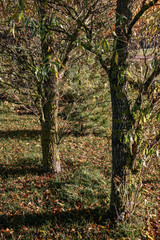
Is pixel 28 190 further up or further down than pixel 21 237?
further up

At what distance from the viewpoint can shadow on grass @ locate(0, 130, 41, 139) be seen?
8114mm

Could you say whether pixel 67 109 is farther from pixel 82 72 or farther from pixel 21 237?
pixel 21 237

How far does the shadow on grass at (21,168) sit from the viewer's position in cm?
523

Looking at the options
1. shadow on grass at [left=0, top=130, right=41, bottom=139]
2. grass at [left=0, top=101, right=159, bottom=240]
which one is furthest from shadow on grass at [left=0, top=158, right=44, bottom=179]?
shadow on grass at [left=0, top=130, right=41, bottom=139]

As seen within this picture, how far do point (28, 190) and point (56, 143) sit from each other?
4.11 feet

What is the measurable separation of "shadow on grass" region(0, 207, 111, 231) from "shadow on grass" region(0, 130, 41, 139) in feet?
15.4

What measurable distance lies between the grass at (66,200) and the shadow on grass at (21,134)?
1238mm

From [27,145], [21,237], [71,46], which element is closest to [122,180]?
[21,237]

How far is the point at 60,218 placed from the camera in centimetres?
363

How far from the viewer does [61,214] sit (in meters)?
3.71

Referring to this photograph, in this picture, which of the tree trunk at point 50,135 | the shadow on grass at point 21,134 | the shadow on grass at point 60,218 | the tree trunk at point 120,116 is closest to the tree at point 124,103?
the tree trunk at point 120,116

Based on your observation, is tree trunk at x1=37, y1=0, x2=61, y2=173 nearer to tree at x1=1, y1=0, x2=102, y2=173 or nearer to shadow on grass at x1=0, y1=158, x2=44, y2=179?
tree at x1=1, y1=0, x2=102, y2=173

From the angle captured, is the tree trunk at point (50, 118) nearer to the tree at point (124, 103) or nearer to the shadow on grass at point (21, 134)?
the tree at point (124, 103)

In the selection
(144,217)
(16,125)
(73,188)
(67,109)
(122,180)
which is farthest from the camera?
(16,125)
